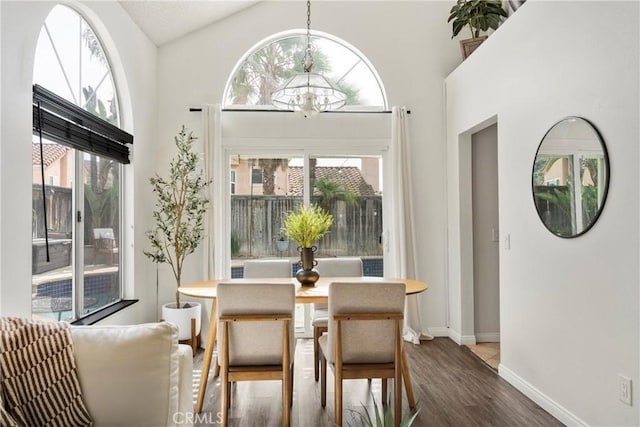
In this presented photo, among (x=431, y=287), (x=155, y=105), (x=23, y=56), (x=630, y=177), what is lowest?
(x=431, y=287)

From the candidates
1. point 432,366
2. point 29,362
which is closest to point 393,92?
point 432,366

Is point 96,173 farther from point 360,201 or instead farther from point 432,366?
point 432,366

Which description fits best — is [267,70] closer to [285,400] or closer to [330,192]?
[330,192]

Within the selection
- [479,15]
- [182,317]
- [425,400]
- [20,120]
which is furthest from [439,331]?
[20,120]

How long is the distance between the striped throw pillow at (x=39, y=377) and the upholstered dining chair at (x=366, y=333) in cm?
131

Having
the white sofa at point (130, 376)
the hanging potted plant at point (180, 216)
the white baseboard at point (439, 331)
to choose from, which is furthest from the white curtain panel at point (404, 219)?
the white sofa at point (130, 376)

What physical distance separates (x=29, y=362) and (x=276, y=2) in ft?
13.6

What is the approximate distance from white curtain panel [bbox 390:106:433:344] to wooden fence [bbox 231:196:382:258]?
11.4 inches

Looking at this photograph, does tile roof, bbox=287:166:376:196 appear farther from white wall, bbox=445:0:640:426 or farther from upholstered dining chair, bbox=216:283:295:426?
upholstered dining chair, bbox=216:283:295:426

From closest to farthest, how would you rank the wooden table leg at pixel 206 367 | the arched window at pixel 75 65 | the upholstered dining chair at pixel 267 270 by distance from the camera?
the arched window at pixel 75 65, the wooden table leg at pixel 206 367, the upholstered dining chair at pixel 267 270

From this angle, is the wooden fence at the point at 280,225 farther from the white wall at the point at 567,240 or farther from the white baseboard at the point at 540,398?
the white baseboard at the point at 540,398

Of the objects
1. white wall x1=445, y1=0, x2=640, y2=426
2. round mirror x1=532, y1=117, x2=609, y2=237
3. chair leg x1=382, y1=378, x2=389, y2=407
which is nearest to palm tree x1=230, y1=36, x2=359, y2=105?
white wall x1=445, y1=0, x2=640, y2=426

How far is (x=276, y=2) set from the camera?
453 cm

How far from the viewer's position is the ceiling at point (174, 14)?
3725 millimetres
